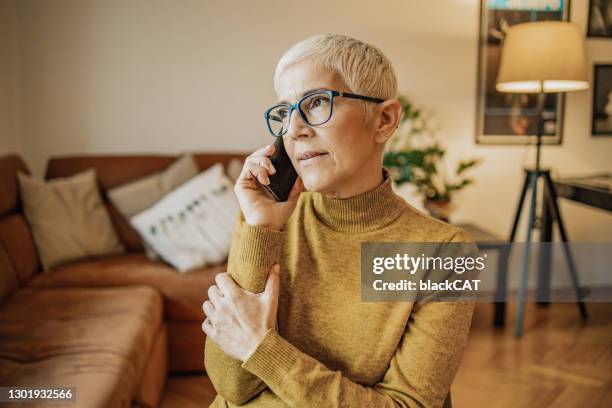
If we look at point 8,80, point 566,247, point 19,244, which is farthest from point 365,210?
point 8,80

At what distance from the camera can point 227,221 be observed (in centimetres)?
224

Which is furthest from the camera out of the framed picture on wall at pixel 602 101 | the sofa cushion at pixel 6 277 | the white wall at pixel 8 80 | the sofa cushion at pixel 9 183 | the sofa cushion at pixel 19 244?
the framed picture on wall at pixel 602 101

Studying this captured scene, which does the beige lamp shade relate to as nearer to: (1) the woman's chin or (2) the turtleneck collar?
(2) the turtleneck collar

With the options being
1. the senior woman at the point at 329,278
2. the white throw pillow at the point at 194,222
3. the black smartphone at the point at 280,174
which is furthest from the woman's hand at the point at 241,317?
the white throw pillow at the point at 194,222

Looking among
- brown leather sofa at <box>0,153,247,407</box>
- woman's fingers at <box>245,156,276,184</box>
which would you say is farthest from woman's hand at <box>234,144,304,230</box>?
brown leather sofa at <box>0,153,247,407</box>

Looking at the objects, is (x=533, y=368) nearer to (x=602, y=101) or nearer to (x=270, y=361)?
(x=602, y=101)

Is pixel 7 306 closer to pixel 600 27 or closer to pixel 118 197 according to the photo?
pixel 118 197

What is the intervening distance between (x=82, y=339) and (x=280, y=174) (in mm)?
968

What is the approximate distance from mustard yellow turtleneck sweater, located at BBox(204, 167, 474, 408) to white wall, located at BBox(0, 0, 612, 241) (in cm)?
205

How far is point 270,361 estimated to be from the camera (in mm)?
715

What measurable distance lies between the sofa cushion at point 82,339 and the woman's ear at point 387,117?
857mm

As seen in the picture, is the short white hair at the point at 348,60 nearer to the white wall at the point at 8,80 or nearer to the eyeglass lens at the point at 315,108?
the eyeglass lens at the point at 315,108

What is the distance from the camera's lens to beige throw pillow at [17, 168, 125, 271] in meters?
2.21

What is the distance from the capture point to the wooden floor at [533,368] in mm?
1866
